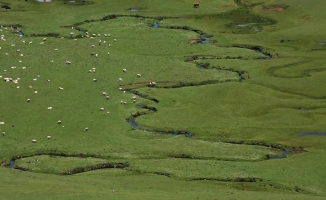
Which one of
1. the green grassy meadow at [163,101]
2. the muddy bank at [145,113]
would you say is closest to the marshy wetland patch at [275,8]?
the green grassy meadow at [163,101]

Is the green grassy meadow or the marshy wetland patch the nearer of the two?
the green grassy meadow

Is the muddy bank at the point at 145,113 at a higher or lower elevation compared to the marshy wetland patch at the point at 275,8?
lower

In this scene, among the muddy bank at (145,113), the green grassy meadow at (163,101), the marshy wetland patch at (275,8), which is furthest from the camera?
the marshy wetland patch at (275,8)

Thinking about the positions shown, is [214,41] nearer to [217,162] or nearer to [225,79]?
[225,79]

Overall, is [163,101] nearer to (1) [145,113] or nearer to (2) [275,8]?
(1) [145,113]

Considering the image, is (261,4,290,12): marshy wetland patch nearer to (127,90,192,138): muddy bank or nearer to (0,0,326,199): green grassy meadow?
(0,0,326,199): green grassy meadow

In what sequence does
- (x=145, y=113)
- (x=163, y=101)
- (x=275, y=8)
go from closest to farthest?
(x=145, y=113)
(x=163, y=101)
(x=275, y=8)

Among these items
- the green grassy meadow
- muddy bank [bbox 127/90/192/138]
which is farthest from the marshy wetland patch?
muddy bank [bbox 127/90/192/138]

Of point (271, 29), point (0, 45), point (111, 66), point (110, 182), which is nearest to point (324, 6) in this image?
point (271, 29)

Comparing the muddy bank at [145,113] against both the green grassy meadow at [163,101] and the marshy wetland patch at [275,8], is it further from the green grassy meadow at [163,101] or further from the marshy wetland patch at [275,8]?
the marshy wetland patch at [275,8]

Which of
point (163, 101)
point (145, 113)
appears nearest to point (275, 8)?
point (163, 101)
